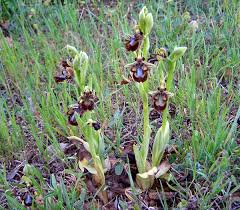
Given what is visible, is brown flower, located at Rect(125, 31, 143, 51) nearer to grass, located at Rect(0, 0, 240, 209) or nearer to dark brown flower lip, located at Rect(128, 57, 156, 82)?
dark brown flower lip, located at Rect(128, 57, 156, 82)

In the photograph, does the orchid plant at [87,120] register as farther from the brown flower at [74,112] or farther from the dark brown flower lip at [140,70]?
the dark brown flower lip at [140,70]

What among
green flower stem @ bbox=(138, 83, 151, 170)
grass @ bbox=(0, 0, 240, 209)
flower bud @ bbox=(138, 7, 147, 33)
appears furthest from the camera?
grass @ bbox=(0, 0, 240, 209)

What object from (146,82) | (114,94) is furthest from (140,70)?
(114,94)

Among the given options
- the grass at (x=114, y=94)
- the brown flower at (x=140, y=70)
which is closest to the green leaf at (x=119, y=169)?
the grass at (x=114, y=94)

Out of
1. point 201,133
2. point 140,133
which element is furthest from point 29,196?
point 201,133

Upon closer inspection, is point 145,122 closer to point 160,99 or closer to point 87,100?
point 160,99

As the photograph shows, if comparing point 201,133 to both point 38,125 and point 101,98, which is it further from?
point 38,125

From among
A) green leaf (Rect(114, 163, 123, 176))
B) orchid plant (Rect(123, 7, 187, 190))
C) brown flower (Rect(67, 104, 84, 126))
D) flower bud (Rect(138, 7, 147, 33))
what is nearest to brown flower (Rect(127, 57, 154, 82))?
orchid plant (Rect(123, 7, 187, 190))
